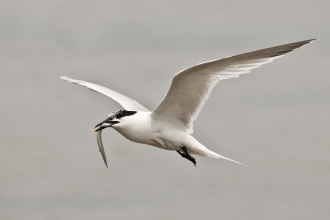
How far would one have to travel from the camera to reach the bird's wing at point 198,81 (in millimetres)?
13398

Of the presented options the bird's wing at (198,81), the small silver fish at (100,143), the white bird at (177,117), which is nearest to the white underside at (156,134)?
the white bird at (177,117)

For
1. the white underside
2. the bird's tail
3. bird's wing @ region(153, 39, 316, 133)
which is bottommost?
the bird's tail

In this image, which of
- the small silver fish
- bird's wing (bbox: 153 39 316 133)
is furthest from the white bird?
the small silver fish

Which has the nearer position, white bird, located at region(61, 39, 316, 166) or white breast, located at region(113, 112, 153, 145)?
white bird, located at region(61, 39, 316, 166)

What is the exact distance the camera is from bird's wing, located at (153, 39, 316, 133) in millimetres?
13398

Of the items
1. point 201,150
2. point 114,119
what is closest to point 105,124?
point 114,119

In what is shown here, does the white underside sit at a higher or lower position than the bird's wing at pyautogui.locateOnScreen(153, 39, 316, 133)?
lower

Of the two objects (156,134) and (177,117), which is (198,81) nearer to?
(177,117)

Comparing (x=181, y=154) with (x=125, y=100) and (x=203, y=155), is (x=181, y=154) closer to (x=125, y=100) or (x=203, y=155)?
(x=203, y=155)

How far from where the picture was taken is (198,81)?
581 inches

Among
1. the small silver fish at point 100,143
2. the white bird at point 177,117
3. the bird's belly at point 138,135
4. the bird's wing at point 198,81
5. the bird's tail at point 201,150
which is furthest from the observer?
the small silver fish at point 100,143

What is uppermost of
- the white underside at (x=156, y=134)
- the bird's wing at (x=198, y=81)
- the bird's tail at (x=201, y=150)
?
the bird's wing at (x=198, y=81)

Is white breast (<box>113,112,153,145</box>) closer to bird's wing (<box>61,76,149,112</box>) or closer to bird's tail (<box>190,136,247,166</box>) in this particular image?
bird's tail (<box>190,136,247,166</box>)

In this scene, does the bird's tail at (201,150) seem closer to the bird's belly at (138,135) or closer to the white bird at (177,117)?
the white bird at (177,117)
